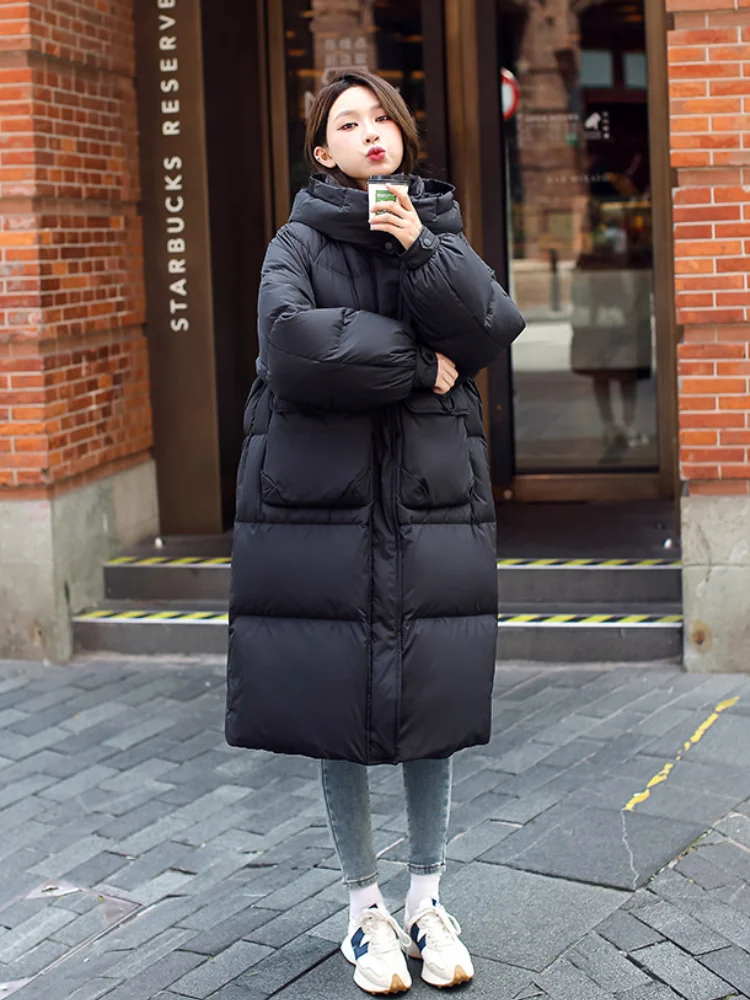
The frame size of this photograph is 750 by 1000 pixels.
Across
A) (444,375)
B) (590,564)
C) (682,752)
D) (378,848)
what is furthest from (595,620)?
(444,375)

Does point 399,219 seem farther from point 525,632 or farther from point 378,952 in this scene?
point 525,632

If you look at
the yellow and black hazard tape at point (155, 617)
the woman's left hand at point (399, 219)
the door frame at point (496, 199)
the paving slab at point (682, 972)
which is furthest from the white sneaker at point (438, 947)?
the door frame at point (496, 199)

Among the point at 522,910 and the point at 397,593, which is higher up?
the point at 397,593

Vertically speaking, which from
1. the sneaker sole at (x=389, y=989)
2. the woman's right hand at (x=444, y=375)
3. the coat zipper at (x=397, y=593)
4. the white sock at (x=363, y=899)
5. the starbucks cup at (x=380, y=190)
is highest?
the starbucks cup at (x=380, y=190)

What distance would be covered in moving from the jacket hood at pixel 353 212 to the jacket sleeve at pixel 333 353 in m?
0.16

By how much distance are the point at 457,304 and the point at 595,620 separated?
134 inches

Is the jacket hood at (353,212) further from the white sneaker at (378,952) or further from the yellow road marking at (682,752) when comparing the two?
the yellow road marking at (682,752)

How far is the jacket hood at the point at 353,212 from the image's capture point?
134 inches

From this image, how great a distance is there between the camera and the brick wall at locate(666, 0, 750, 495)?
19.3 feet

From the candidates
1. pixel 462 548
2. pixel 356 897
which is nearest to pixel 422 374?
pixel 462 548

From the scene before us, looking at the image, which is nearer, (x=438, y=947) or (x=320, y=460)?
(x=320, y=460)

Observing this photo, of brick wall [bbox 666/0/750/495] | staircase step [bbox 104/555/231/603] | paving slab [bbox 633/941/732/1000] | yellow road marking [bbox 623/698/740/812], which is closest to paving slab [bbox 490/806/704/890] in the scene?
yellow road marking [bbox 623/698/740/812]

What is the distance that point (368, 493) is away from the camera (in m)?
3.41

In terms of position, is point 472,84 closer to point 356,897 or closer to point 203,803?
point 203,803
